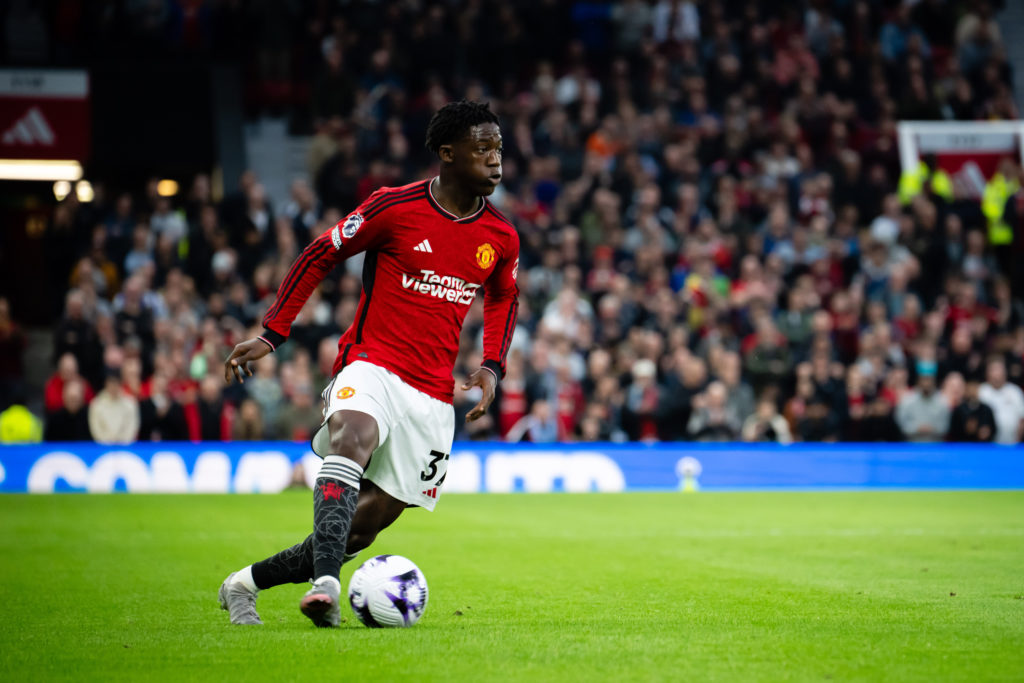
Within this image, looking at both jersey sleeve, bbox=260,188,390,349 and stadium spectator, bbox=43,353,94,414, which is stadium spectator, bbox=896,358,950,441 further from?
jersey sleeve, bbox=260,188,390,349

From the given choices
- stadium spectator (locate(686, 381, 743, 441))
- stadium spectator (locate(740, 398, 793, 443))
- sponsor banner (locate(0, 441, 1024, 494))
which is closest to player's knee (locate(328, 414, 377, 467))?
sponsor banner (locate(0, 441, 1024, 494))

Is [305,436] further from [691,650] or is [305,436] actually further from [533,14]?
[691,650]

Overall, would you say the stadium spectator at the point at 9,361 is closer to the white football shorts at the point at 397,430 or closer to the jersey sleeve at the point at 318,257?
the jersey sleeve at the point at 318,257

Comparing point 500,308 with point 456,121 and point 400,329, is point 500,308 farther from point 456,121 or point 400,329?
point 456,121

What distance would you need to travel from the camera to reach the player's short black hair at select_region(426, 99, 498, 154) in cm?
677

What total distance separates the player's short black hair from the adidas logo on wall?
1679cm

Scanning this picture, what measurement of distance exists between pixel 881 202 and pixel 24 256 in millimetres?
14599

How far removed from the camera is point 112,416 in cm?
1758

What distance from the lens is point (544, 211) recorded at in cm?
2178

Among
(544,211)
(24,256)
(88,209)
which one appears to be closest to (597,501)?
(544,211)

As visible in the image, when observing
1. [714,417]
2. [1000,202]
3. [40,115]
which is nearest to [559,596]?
[714,417]

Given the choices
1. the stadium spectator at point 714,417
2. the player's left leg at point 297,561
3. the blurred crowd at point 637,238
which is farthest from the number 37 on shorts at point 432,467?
the stadium spectator at point 714,417

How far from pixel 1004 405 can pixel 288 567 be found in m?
15.2

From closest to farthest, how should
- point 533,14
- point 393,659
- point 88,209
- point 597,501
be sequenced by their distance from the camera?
point 393,659 → point 597,501 → point 88,209 → point 533,14
